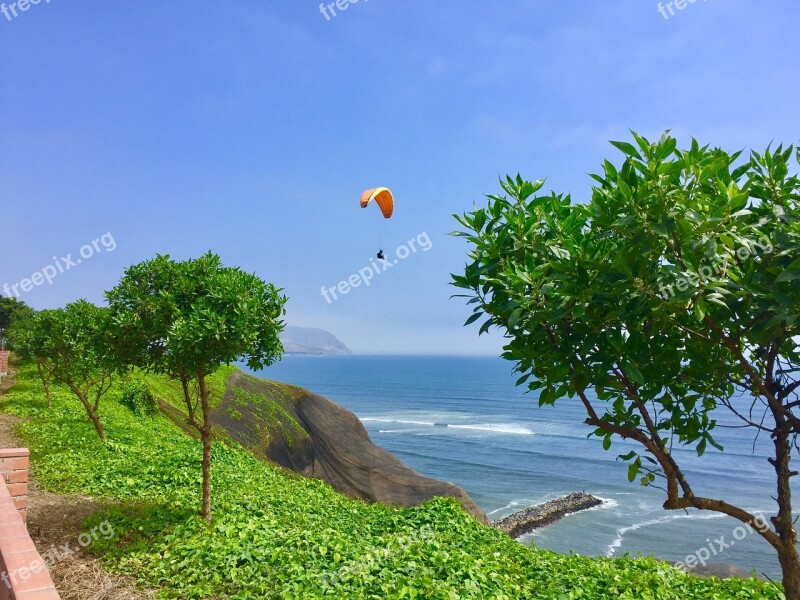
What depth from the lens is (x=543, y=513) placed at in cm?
3806

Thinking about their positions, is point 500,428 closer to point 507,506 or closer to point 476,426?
point 476,426

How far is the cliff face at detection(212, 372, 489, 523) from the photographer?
25.2 m

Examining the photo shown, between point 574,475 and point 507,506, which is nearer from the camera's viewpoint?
point 507,506

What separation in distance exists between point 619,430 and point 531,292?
1797mm

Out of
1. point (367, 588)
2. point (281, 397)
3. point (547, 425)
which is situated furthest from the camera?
point (547, 425)

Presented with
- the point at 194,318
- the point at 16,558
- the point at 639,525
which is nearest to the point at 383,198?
the point at 194,318

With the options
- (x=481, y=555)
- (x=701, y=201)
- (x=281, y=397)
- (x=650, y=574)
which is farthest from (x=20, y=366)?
(x=701, y=201)

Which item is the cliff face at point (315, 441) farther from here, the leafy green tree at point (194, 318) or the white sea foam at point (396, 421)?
the white sea foam at point (396, 421)

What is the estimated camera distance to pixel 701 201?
13.8 ft

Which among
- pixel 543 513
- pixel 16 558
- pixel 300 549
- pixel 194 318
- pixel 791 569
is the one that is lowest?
pixel 543 513

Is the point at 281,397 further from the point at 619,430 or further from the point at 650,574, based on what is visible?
the point at 619,430

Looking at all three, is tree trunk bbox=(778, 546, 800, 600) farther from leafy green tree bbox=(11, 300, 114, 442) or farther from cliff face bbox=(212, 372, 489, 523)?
cliff face bbox=(212, 372, 489, 523)

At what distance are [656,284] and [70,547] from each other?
10.1m

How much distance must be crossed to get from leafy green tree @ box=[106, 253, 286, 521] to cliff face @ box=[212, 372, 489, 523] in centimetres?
1428
